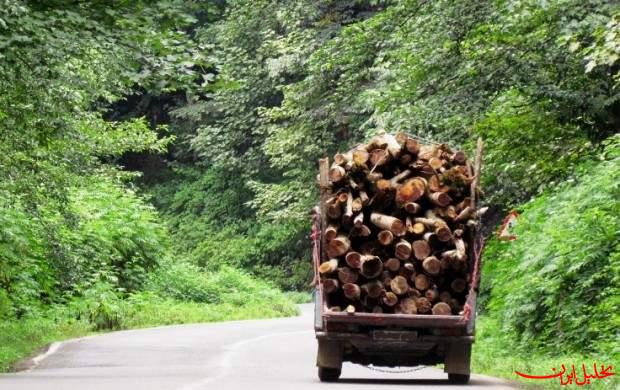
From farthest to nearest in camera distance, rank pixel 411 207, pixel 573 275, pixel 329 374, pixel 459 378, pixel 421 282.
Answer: pixel 573 275 < pixel 329 374 < pixel 459 378 < pixel 411 207 < pixel 421 282

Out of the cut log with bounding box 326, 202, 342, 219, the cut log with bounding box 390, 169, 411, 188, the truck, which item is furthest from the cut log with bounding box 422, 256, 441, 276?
the cut log with bounding box 326, 202, 342, 219

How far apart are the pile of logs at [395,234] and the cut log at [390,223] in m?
0.01

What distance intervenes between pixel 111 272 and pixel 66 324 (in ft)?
21.6

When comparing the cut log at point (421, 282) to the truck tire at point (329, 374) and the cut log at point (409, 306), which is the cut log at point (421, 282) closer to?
the cut log at point (409, 306)

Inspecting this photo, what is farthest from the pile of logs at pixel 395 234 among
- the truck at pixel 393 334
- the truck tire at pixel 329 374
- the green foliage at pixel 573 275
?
the green foliage at pixel 573 275

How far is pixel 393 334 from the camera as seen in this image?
1596cm

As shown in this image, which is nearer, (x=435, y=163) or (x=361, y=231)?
(x=361, y=231)

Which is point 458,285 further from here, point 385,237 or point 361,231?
point 361,231

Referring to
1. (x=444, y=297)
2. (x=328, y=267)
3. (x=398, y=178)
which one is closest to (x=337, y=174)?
(x=398, y=178)

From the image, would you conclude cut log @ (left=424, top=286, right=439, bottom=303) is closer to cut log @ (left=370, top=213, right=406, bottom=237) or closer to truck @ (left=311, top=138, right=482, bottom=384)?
truck @ (left=311, top=138, right=482, bottom=384)

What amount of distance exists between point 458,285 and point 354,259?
1.26m

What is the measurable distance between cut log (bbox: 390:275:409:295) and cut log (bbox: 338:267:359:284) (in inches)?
17.4

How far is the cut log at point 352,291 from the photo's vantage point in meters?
16.1

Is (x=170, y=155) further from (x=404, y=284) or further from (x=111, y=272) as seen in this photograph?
(x=404, y=284)
